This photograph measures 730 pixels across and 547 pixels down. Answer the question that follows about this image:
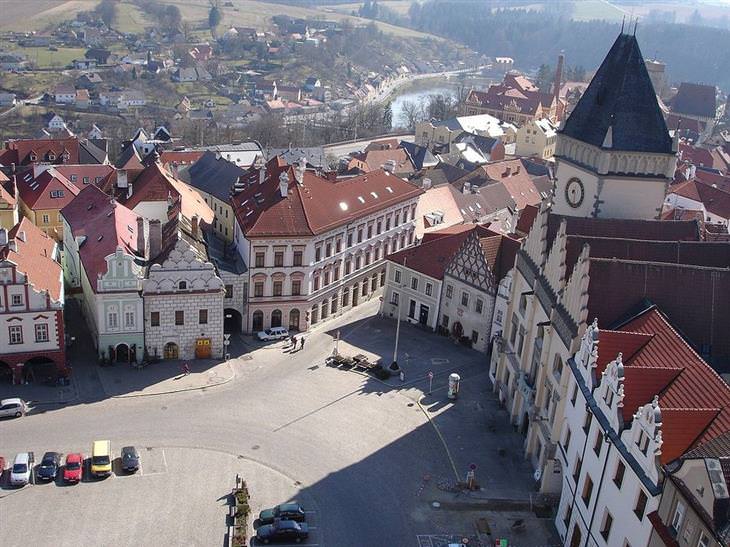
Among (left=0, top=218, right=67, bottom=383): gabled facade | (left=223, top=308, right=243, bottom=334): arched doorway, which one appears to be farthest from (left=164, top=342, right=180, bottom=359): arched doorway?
(left=0, top=218, right=67, bottom=383): gabled facade

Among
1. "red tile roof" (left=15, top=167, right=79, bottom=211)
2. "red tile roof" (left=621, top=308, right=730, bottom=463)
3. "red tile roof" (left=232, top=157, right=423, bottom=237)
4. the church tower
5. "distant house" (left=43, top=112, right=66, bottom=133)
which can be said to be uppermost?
the church tower

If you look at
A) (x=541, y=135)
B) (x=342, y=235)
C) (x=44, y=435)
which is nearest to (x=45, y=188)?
(x=342, y=235)

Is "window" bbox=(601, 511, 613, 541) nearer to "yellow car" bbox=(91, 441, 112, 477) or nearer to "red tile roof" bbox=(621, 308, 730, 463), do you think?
"red tile roof" bbox=(621, 308, 730, 463)

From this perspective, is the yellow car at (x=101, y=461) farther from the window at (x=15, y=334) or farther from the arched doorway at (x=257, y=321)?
the arched doorway at (x=257, y=321)

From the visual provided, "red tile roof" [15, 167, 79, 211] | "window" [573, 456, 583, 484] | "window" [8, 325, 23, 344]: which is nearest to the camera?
"window" [573, 456, 583, 484]

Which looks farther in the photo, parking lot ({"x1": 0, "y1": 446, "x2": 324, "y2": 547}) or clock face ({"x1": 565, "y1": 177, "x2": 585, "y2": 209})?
clock face ({"x1": 565, "y1": 177, "x2": 585, "y2": 209})

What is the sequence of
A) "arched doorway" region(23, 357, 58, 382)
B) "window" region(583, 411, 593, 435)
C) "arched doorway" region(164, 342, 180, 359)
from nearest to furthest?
"window" region(583, 411, 593, 435)
"arched doorway" region(23, 357, 58, 382)
"arched doorway" region(164, 342, 180, 359)

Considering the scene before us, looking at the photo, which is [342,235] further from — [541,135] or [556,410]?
[541,135]

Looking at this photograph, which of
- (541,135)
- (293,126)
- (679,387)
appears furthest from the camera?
(293,126)
